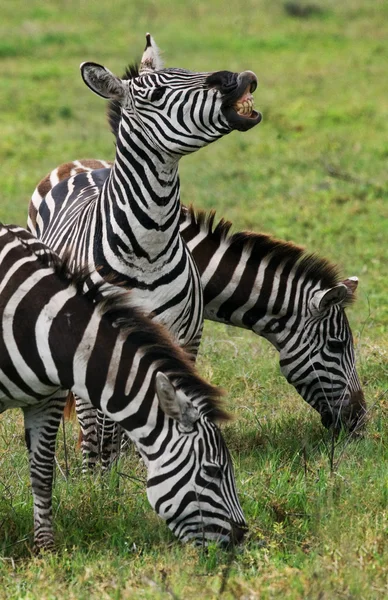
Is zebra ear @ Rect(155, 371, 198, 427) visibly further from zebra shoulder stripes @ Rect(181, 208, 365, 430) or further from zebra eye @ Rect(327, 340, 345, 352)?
zebra eye @ Rect(327, 340, 345, 352)

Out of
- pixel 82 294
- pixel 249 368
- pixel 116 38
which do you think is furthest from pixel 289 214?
pixel 116 38

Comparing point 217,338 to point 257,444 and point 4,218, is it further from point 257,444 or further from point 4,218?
point 4,218

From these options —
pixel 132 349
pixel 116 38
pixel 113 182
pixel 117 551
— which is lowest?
pixel 117 551

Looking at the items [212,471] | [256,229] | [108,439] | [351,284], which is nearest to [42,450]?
[108,439]

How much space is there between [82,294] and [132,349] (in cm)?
39

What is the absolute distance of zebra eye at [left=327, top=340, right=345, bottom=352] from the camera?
21.9 ft

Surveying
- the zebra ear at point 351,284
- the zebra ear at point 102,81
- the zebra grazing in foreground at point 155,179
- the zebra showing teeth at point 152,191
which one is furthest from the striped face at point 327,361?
the zebra ear at point 102,81

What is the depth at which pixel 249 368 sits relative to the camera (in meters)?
7.88

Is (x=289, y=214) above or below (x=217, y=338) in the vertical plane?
above

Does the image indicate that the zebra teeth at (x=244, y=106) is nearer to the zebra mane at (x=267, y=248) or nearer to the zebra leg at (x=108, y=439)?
the zebra mane at (x=267, y=248)

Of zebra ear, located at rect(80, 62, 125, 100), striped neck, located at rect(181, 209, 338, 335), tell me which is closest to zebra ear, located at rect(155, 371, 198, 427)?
zebra ear, located at rect(80, 62, 125, 100)

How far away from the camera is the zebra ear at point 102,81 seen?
557 cm

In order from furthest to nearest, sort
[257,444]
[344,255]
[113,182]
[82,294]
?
[344,255], [257,444], [113,182], [82,294]

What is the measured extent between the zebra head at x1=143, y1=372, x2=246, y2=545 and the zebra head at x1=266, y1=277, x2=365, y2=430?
225cm
